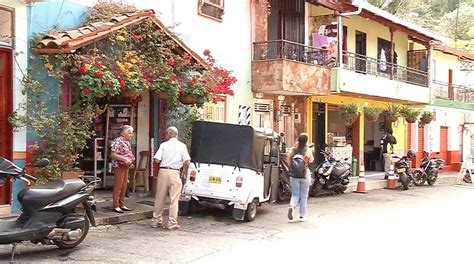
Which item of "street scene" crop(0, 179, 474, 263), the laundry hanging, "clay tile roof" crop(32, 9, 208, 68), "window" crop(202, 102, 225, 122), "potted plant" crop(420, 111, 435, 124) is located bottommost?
"street scene" crop(0, 179, 474, 263)

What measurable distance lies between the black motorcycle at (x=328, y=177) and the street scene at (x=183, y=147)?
57mm

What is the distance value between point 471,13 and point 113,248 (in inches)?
1832

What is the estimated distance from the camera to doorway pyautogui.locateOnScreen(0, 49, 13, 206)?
9.45m

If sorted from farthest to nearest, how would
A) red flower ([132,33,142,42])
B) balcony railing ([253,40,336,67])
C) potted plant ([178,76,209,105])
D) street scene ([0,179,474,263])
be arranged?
1. balcony railing ([253,40,336,67])
2. potted plant ([178,76,209,105])
3. red flower ([132,33,142,42])
4. street scene ([0,179,474,263])

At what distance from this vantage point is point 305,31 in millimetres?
18766

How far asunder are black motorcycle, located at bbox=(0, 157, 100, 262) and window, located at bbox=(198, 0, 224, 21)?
8.06 metres

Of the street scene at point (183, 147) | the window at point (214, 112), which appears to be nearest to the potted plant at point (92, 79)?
the street scene at point (183, 147)

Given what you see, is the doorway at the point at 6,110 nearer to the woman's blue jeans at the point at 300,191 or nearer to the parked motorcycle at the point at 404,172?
the woman's blue jeans at the point at 300,191

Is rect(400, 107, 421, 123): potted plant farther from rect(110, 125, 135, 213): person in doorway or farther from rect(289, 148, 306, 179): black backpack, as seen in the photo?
rect(110, 125, 135, 213): person in doorway

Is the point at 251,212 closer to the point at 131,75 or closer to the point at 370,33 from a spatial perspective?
the point at 131,75

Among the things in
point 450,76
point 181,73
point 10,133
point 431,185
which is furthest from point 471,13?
point 10,133

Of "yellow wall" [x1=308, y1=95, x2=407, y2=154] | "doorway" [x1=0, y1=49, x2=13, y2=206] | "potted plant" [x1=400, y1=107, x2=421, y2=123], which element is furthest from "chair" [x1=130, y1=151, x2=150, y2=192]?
"potted plant" [x1=400, y1=107, x2=421, y2=123]

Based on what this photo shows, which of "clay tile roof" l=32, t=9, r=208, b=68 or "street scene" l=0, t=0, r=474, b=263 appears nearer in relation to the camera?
"street scene" l=0, t=0, r=474, b=263

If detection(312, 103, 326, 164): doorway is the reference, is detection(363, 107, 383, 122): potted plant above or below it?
above
